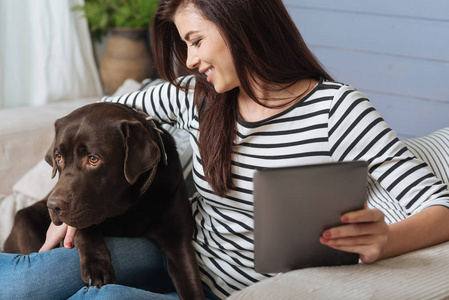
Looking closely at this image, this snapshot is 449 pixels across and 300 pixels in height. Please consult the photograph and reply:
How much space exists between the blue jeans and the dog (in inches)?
1.4

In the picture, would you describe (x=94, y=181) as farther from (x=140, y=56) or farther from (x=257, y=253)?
(x=140, y=56)

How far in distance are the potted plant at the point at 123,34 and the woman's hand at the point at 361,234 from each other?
213 centimetres

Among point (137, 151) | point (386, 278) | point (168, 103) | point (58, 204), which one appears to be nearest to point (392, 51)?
point (168, 103)

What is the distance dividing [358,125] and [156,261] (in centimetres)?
68

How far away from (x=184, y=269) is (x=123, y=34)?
1845 mm

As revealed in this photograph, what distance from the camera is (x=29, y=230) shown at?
161cm

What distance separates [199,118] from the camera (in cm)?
144

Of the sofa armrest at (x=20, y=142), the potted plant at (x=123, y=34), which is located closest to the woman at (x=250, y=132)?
the sofa armrest at (x=20, y=142)

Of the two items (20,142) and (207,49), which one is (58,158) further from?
(20,142)

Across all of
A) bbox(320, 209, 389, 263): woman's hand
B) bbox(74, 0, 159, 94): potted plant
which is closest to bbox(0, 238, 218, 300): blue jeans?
bbox(320, 209, 389, 263): woman's hand

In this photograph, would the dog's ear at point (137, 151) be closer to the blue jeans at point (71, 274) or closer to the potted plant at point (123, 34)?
the blue jeans at point (71, 274)

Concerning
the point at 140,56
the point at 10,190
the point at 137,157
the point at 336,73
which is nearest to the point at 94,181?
the point at 137,157

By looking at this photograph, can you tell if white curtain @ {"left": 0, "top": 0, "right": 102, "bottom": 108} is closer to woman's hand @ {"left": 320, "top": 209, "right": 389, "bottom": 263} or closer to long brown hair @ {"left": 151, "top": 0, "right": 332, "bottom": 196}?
long brown hair @ {"left": 151, "top": 0, "right": 332, "bottom": 196}

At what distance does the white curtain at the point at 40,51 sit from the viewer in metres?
2.83
